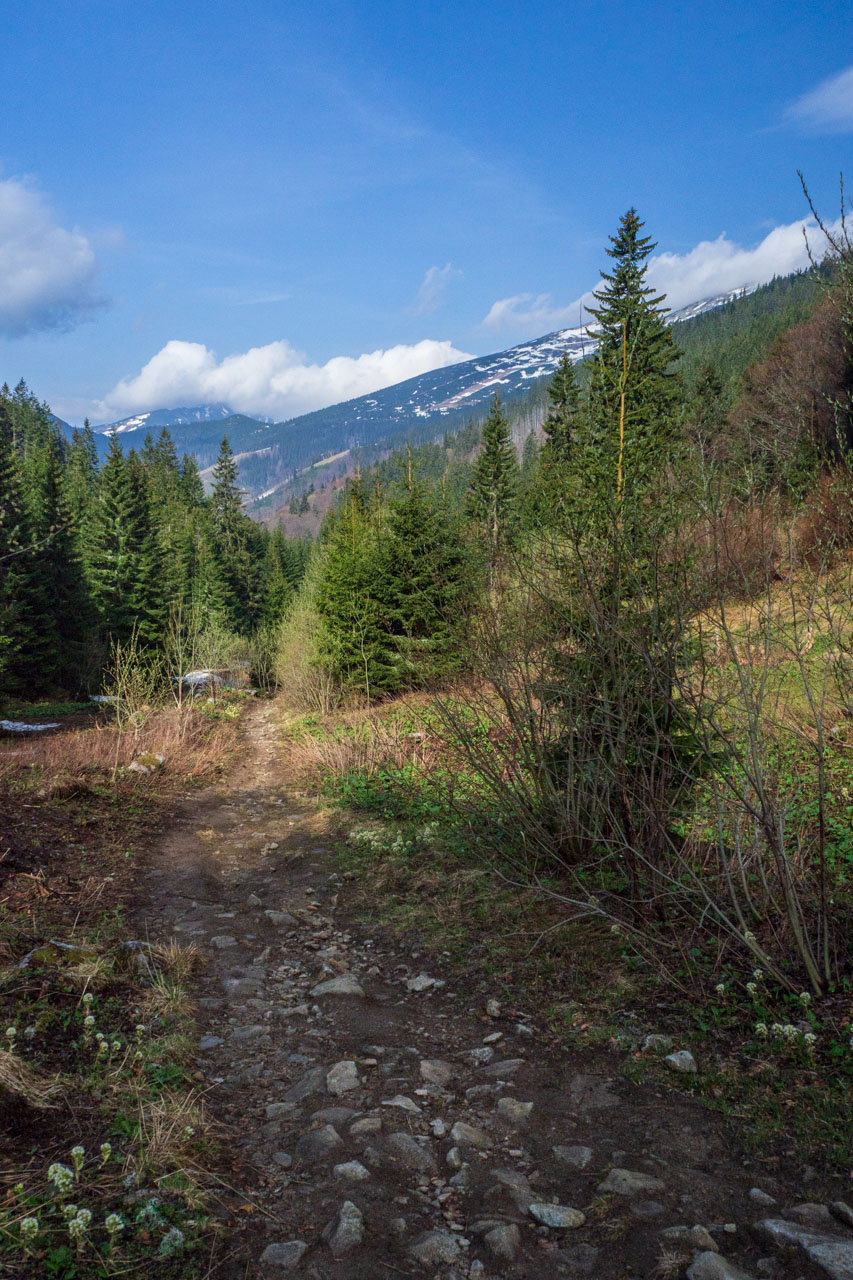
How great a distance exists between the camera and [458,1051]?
362cm

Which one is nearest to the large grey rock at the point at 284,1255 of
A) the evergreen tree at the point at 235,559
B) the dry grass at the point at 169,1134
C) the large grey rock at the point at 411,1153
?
the dry grass at the point at 169,1134

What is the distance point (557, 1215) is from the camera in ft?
7.55

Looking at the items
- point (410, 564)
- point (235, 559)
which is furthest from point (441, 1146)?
point (235, 559)

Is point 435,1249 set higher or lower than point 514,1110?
higher

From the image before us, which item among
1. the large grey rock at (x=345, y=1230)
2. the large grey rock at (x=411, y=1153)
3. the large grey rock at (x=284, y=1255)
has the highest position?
the large grey rock at (x=284, y=1255)

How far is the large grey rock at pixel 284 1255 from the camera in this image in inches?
83.0

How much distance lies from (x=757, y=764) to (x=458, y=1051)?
86.5 inches

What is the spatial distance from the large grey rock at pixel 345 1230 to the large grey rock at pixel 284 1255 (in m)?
0.09

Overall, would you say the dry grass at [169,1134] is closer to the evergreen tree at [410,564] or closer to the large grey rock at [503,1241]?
the large grey rock at [503,1241]

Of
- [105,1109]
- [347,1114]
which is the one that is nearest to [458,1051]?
[347,1114]

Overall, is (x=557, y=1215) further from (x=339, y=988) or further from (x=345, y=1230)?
(x=339, y=988)

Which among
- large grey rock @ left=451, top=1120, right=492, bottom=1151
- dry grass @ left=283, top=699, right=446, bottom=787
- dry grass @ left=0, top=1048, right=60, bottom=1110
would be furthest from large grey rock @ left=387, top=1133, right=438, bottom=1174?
dry grass @ left=283, top=699, right=446, bottom=787

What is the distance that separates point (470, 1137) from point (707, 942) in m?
1.78

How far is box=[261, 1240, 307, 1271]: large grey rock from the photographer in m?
2.11
